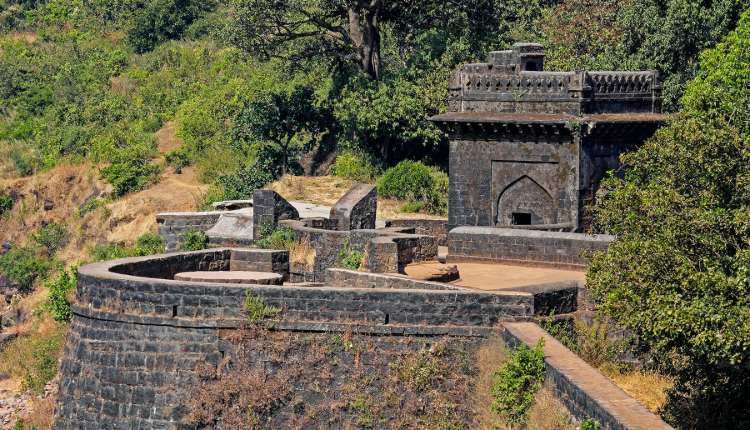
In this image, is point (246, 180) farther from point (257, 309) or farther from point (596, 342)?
point (257, 309)

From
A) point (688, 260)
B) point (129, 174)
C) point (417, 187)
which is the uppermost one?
point (129, 174)

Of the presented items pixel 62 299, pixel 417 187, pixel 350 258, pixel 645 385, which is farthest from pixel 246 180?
pixel 645 385

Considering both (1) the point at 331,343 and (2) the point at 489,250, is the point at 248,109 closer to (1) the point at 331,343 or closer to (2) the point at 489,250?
(2) the point at 489,250

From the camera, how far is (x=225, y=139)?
48.0 m

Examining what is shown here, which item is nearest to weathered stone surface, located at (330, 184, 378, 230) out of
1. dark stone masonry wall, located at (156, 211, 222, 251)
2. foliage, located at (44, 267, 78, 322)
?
dark stone masonry wall, located at (156, 211, 222, 251)

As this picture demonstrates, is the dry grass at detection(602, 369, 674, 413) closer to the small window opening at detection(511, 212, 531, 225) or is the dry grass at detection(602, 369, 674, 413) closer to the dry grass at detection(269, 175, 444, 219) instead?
the small window opening at detection(511, 212, 531, 225)

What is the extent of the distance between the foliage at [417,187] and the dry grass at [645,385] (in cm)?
1732

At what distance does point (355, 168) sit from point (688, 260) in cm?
2453

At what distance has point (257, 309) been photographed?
21.0 metres

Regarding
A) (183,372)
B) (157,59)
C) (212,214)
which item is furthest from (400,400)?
(157,59)

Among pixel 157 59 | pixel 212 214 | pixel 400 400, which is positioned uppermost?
pixel 157 59

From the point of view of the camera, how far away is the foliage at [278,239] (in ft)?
94.9

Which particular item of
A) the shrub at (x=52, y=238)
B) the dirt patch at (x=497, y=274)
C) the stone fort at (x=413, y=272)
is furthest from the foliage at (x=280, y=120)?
the dirt patch at (x=497, y=274)

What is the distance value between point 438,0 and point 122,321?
25573mm
